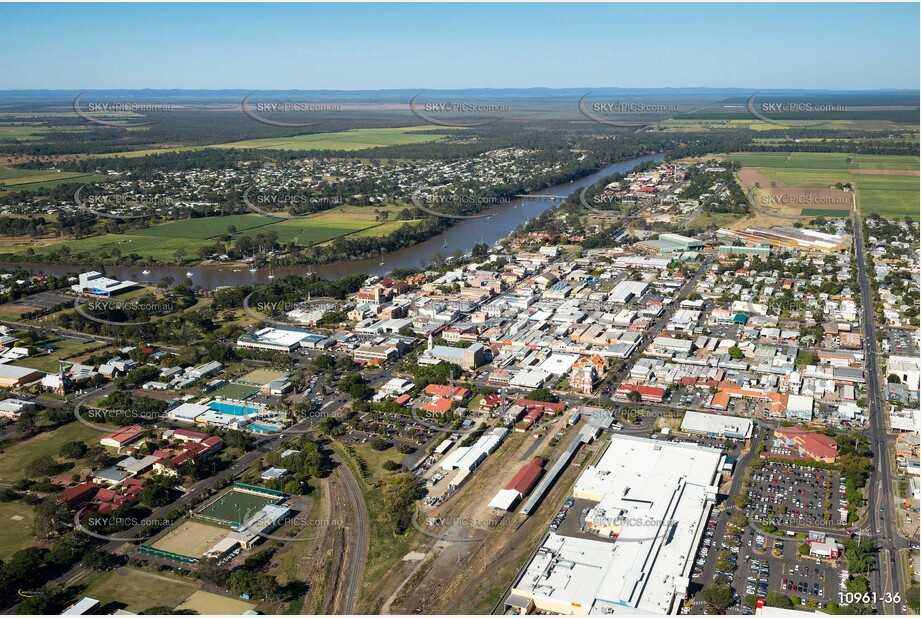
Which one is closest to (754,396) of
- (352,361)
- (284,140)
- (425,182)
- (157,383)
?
(352,361)

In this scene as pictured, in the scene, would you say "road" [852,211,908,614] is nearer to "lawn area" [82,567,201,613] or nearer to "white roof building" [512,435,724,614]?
"white roof building" [512,435,724,614]

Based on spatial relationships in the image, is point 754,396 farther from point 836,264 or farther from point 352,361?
point 836,264

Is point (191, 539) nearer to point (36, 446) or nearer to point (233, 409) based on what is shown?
point (233, 409)

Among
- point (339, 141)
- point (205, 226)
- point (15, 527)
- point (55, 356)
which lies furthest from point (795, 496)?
point (339, 141)

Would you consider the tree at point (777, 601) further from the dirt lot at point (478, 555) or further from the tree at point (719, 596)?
the dirt lot at point (478, 555)

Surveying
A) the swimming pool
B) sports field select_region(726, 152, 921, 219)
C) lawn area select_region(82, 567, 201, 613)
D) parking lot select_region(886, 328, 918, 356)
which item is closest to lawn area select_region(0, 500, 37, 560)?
lawn area select_region(82, 567, 201, 613)

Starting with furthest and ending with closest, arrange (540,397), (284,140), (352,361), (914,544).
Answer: (284,140)
(352,361)
(540,397)
(914,544)

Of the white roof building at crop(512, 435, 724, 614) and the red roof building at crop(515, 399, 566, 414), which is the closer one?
the white roof building at crop(512, 435, 724, 614)
